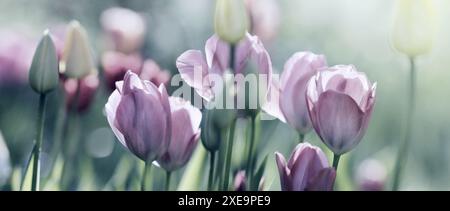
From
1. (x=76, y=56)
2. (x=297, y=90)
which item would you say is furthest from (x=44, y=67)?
(x=297, y=90)

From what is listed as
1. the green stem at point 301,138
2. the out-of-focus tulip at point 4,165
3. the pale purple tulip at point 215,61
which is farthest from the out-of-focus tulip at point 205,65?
the out-of-focus tulip at point 4,165

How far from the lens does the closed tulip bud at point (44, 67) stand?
83 centimetres

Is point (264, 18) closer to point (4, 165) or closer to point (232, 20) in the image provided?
point (232, 20)

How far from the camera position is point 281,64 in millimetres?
873

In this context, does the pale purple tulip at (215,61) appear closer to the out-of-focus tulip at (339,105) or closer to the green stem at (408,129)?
the out-of-focus tulip at (339,105)

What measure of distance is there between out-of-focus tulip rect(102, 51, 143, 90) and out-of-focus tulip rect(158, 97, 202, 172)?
7 cm

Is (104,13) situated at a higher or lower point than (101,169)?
higher

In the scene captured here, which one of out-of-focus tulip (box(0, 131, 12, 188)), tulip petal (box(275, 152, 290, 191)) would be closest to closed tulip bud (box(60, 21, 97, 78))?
out-of-focus tulip (box(0, 131, 12, 188))

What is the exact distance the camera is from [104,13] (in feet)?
2.93

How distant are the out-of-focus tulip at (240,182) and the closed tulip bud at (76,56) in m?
0.19

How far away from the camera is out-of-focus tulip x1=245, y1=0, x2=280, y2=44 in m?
0.88
